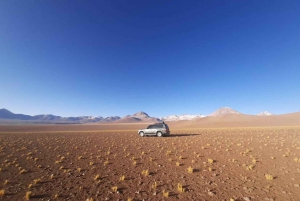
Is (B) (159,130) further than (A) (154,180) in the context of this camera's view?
Yes

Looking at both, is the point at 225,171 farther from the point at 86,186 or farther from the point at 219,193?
the point at 86,186

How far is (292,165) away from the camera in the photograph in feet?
32.1

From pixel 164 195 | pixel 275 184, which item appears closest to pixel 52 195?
pixel 164 195

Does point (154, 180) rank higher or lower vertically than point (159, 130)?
lower

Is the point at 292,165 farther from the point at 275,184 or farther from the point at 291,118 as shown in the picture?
the point at 291,118

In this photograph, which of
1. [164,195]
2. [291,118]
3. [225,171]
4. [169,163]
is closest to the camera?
[164,195]

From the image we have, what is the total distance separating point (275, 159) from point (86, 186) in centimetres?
1214

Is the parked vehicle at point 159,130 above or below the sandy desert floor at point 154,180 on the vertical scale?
above

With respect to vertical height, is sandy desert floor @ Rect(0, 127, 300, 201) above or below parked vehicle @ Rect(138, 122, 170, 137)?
below

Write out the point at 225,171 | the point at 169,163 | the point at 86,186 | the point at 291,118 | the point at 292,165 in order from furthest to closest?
the point at 291,118 < the point at 169,163 < the point at 292,165 < the point at 225,171 < the point at 86,186

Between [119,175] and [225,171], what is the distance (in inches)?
224

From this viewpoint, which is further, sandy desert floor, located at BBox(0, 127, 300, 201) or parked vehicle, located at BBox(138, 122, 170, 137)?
parked vehicle, located at BBox(138, 122, 170, 137)

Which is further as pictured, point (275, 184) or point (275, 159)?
point (275, 159)

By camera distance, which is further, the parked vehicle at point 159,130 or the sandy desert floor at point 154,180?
the parked vehicle at point 159,130
